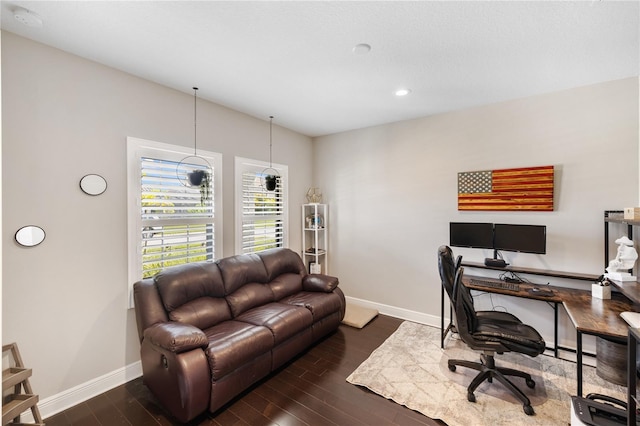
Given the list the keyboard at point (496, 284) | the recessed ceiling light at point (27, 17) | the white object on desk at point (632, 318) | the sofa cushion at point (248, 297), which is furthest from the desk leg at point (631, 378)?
the recessed ceiling light at point (27, 17)

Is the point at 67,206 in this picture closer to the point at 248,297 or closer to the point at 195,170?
the point at 195,170

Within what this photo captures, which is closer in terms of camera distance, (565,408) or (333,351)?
(565,408)

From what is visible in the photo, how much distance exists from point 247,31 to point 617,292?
3.78 m

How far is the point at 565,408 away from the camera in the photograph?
6.97ft

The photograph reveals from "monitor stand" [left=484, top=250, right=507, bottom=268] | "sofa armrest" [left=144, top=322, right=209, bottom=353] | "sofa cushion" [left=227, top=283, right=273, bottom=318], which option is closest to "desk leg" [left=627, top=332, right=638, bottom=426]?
"monitor stand" [left=484, top=250, right=507, bottom=268]

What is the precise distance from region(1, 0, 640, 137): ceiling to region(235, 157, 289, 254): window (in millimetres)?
1009

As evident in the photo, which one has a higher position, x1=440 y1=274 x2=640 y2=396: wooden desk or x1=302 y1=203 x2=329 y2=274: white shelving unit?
x1=302 y1=203 x2=329 y2=274: white shelving unit

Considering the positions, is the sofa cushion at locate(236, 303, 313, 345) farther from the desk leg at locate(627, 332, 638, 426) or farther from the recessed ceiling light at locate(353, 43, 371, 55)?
the recessed ceiling light at locate(353, 43, 371, 55)

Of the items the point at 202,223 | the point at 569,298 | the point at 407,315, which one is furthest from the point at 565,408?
the point at 202,223

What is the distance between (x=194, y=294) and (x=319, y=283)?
4.81 feet

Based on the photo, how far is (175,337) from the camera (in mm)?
1993

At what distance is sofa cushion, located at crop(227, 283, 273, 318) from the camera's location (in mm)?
2863

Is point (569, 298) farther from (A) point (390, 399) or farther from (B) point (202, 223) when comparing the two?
(B) point (202, 223)

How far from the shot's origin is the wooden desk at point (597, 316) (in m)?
1.80
